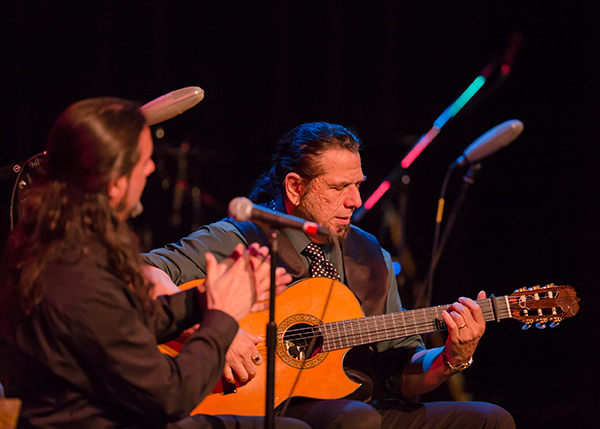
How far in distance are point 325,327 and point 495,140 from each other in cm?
128

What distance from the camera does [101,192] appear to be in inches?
60.5

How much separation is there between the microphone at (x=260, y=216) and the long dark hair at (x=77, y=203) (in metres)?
0.31

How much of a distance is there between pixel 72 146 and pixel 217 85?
3732 mm

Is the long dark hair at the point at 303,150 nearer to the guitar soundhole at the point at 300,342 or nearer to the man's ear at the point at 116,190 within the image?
the guitar soundhole at the point at 300,342

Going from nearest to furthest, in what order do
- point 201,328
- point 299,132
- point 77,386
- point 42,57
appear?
point 77,386 < point 201,328 < point 299,132 < point 42,57

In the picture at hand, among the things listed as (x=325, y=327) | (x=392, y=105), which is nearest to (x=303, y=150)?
(x=325, y=327)

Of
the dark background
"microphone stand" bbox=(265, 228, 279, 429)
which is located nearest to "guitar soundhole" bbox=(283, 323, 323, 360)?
"microphone stand" bbox=(265, 228, 279, 429)

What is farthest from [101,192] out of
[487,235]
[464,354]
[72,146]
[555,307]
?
[487,235]

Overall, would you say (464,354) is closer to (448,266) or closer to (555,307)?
(555,307)

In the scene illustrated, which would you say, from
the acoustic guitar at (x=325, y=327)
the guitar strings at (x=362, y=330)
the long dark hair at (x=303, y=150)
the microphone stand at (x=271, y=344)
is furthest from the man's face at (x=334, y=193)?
the microphone stand at (x=271, y=344)

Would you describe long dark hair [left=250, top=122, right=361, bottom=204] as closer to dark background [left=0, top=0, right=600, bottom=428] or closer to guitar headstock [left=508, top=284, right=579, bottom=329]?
guitar headstock [left=508, top=284, right=579, bottom=329]

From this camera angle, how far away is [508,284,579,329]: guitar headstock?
252 centimetres

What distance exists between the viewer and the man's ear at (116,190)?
1548 millimetres

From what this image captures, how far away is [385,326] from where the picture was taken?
2.66m
